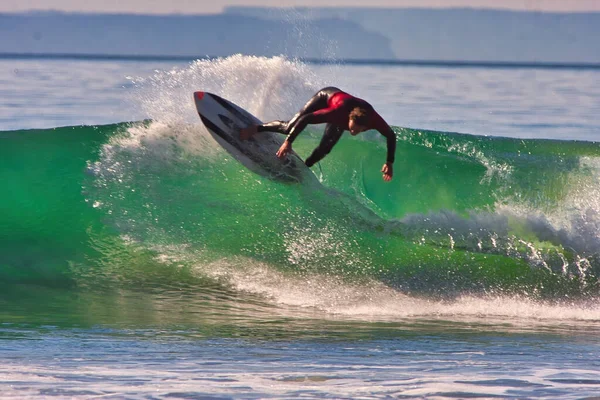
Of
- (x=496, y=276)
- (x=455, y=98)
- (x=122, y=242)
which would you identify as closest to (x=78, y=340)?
(x=122, y=242)

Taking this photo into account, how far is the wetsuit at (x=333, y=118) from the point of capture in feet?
25.7

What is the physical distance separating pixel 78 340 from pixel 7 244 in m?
3.56

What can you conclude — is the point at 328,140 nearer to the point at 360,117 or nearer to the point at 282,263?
the point at 360,117

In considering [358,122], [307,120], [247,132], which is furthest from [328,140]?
[247,132]

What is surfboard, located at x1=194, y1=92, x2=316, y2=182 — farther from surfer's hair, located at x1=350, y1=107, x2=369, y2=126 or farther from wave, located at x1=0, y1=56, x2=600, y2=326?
surfer's hair, located at x1=350, y1=107, x2=369, y2=126

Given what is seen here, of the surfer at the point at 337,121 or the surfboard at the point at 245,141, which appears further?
the surfboard at the point at 245,141

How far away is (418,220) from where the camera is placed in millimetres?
9336

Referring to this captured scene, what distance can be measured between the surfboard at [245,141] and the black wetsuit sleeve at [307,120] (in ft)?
3.04

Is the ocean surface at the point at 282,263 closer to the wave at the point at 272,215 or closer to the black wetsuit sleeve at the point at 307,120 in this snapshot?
the wave at the point at 272,215

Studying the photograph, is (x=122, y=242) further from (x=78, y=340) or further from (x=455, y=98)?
(x=455, y=98)

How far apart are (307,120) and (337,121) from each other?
0.30 meters

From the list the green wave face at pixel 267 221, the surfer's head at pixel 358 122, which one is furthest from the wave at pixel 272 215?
the surfer's head at pixel 358 122

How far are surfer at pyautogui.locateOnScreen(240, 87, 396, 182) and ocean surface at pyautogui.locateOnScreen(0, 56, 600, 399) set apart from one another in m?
0.99

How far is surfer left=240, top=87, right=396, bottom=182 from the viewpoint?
770cm
